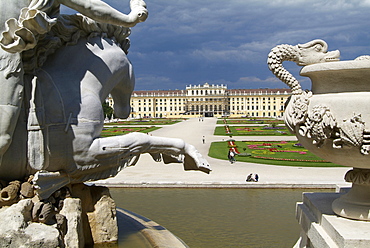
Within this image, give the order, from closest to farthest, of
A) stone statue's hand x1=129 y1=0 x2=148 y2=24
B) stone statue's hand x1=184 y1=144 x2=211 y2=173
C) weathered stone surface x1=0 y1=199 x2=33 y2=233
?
1. weathered stone surface x1=0 y1=199 x2=33 y2=233
2. stone statue's hand x1=129 y1=0 x2=148 y2=24
3. stone statue's hand x1=184 y1=144 x2=211 y2=173

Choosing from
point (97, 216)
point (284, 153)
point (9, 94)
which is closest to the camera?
point (9, 94)

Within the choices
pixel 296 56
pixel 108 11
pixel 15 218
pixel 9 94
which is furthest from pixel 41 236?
pixel 296 56

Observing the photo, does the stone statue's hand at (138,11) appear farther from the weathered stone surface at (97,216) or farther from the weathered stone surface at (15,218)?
the weathered stone surface at (15,218)

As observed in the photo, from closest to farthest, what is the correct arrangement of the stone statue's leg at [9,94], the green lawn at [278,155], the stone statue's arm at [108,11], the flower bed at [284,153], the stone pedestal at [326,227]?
1. the stone pedestal at [326,227]
2. the stone statue's leg at [9,94]
3. the stone statue's arm at [108,11]
4. the green lawn at [278,155]
5. the flower bed at [284,153]

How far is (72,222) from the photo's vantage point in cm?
340

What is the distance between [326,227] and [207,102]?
9561 centimetres

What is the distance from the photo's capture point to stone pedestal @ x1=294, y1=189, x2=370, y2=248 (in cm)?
264

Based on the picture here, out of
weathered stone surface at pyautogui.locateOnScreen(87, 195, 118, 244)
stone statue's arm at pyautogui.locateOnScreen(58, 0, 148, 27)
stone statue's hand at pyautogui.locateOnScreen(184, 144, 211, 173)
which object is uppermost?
stone statue's arm at pyautogui.locateOnScreen(58, 0, 148, 27)

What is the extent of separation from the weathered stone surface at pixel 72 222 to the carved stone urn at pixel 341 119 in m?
2.01

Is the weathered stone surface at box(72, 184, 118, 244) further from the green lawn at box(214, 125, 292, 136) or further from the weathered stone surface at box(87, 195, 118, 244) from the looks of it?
the green lawn at box(214, 125, 292, 136)

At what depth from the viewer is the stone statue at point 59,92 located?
118 inches

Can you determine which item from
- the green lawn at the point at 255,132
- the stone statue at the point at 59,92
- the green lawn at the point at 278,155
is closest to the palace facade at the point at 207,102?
the green lawn at the point at 255,132

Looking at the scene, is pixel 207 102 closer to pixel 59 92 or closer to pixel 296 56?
pixel 296 56

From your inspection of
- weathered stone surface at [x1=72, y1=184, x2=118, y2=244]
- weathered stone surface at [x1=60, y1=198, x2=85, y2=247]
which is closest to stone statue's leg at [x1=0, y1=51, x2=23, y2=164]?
weathered stone surface at [x1=60, y1=198, x2=85, y2=247]
